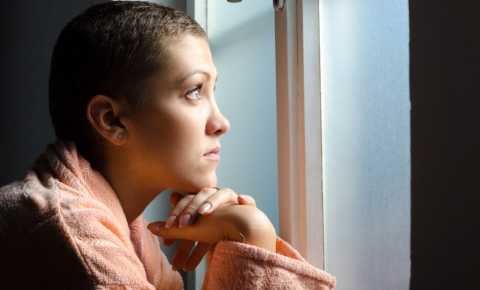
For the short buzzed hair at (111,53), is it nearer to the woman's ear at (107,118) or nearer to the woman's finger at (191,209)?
the woman's ear at (107,118)

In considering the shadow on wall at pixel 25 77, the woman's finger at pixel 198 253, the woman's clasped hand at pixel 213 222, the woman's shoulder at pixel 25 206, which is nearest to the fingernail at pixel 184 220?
the woman's clasped hand at pixel 213 222

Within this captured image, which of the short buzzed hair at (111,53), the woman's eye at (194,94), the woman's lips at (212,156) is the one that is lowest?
the woman's lips at (212,156)

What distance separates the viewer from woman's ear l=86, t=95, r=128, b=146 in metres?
0.90

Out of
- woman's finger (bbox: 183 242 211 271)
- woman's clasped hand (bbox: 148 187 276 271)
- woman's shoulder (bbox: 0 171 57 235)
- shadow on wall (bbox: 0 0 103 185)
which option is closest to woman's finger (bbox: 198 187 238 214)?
woman's clasped hand (bbox: 148 187 276 271)

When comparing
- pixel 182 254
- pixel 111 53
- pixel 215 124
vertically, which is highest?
pixel 111 53

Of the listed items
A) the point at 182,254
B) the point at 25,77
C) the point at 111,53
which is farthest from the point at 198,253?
the point at 25,77

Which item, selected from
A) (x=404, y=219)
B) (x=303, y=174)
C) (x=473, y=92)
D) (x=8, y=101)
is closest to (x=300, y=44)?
(x=303, y=174)

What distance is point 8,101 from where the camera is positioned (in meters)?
1.83

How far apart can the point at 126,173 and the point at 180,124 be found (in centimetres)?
13

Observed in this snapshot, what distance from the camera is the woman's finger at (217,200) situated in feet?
3.07

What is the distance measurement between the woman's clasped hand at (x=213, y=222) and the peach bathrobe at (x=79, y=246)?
0.03m

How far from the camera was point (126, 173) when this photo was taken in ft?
3.10

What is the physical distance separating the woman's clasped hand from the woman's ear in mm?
151

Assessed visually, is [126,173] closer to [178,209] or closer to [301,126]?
[178,209]
